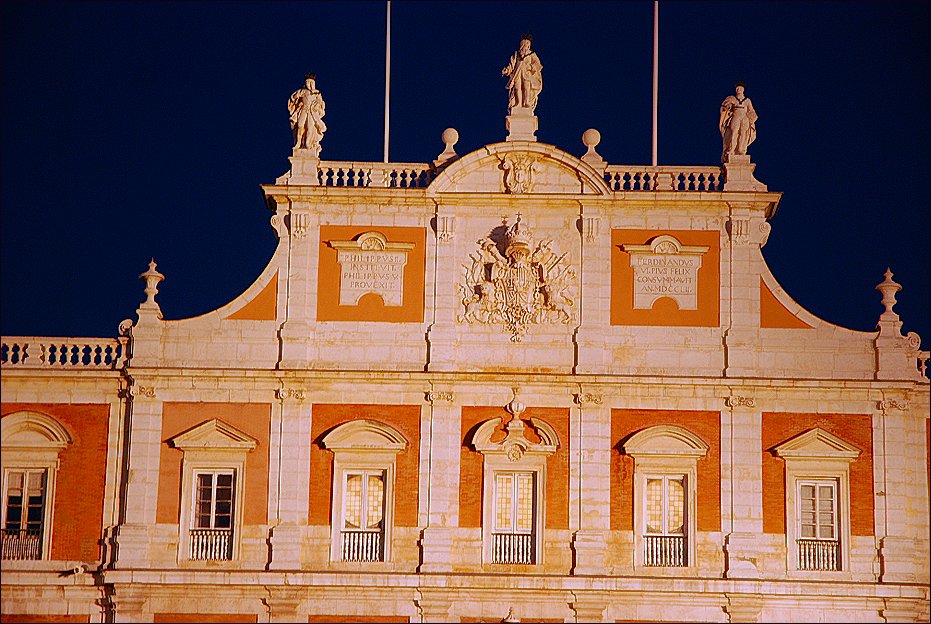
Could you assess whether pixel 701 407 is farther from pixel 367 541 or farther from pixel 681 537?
pixel 367 541

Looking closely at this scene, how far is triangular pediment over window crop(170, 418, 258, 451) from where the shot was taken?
110 feet

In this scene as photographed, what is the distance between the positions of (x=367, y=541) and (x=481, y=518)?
94.4 inches

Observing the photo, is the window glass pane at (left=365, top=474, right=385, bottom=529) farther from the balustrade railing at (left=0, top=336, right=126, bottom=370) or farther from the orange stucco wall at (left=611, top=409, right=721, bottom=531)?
the balustrade railing at (left=0, top=336, right=126, bottom=370)

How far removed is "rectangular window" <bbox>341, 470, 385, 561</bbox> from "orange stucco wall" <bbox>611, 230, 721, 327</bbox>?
6073mm

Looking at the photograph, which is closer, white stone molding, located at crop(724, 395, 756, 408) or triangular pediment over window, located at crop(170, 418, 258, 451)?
white stone molding, located at crop(724, 395, 756, 408)

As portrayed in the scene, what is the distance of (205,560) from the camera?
33250 mm

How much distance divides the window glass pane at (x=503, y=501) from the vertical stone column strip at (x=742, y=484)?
4.38 metres

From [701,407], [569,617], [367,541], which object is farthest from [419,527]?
[701,407]

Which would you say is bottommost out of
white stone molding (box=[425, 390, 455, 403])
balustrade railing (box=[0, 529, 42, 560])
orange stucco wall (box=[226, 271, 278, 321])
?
balustrade railing (box=[0, 529, 42, 560])

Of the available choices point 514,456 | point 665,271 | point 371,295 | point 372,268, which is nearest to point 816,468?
point 665,271

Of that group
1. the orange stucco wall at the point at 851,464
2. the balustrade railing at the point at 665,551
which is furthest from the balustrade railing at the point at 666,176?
the balustrade railing at the point at 665,551

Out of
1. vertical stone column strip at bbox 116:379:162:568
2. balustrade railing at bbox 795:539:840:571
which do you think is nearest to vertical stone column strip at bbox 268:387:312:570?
vertical stone column strip at bbox 116:379:162:568

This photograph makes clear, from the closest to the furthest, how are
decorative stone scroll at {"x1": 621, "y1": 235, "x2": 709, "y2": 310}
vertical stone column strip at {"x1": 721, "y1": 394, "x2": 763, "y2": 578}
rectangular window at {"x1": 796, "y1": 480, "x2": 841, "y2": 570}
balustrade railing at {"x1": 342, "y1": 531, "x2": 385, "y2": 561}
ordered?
vertical stone column strip at {"x1": 721, "y1": 394, "x2": 763, "y2": 578}, rectangular window at {"x1": 796, "y1": 480, "x2": 841, "y2": 570}, balustrade railing at {"x1": 342, "y1": 531, "x2": 385, "y2": 561}, decorative stone scroll at {"x1": 621, "y1": 235, "x2": 709, "y2": 310}

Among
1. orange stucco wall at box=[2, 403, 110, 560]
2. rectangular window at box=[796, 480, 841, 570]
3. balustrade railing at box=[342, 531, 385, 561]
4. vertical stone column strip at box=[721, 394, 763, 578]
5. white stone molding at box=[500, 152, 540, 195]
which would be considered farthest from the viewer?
white stone molding at box=[500, 152, 540, 195]
